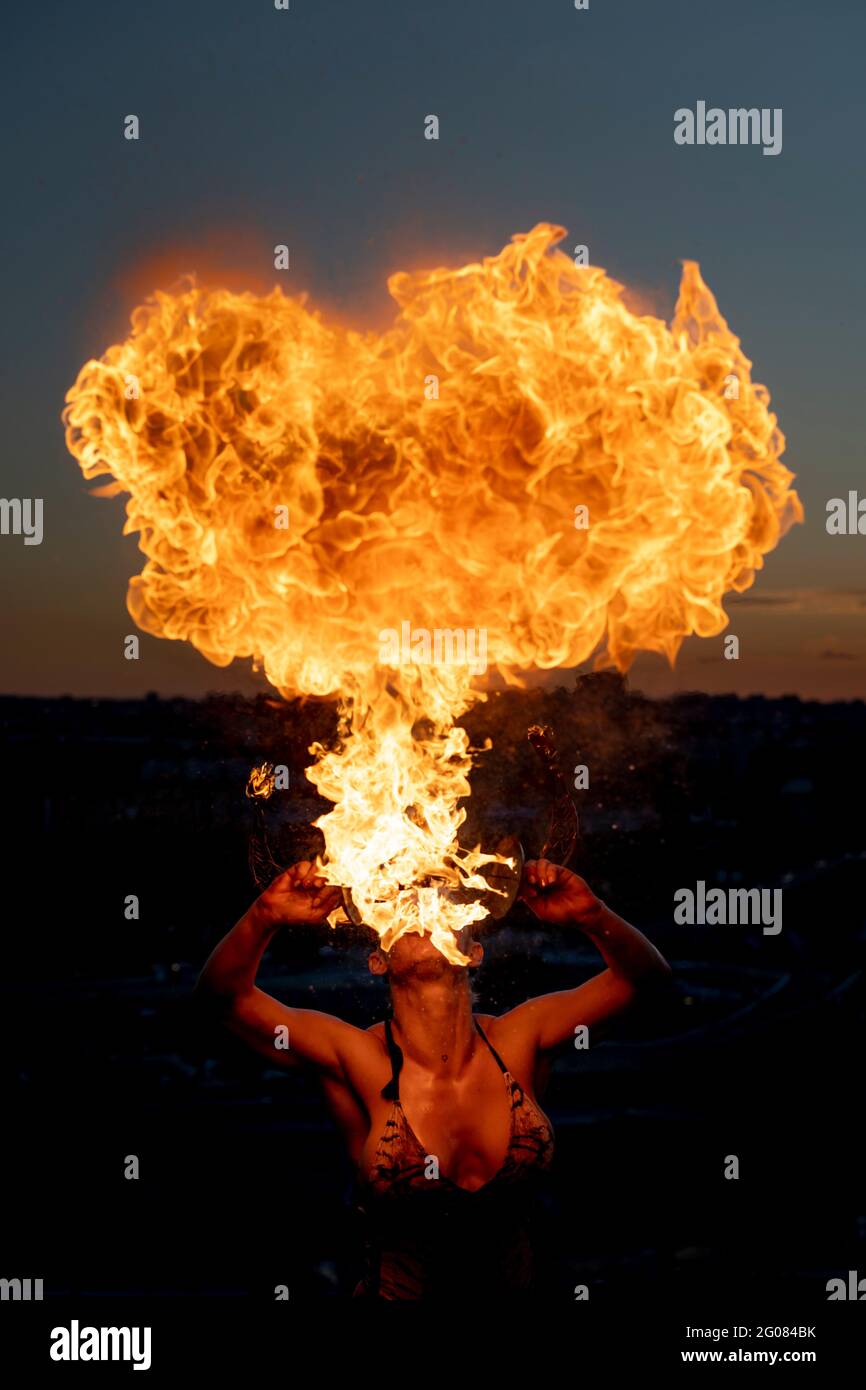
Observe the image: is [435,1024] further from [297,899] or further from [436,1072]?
[297,899]

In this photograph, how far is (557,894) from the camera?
3.72 meters

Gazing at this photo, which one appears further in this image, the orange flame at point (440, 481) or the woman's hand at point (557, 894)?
the orange flame at point (440, 481)

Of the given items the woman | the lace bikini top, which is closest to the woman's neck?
the woman

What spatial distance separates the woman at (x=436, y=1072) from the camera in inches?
142

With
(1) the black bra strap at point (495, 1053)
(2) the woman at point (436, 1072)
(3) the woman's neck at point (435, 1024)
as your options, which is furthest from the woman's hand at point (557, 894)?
(1) the black bra strap at point (495, 1053)

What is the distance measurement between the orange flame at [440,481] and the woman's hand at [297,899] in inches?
31.1

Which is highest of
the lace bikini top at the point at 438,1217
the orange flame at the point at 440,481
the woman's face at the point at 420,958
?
the orange flame at the point at 440,481

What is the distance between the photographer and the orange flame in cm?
441

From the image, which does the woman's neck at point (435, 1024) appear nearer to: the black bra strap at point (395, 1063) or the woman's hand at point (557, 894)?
the black bra strap at point (395, 1063)

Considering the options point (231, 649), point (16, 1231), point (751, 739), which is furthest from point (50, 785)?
point (231, 649)

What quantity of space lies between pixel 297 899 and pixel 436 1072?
661 millimetres

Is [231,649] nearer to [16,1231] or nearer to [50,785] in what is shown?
[16,1231]

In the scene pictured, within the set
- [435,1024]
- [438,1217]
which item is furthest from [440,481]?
[438,1217]
